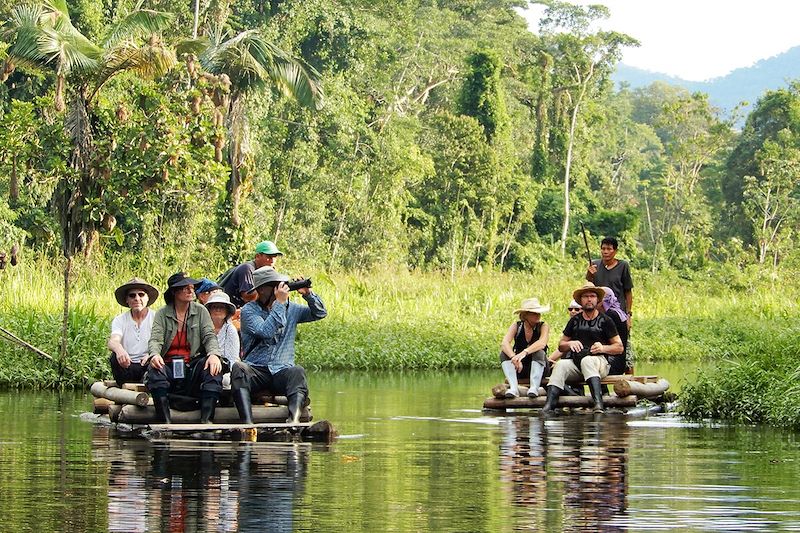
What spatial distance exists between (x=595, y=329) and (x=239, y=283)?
4.10 meters

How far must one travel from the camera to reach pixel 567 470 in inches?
441

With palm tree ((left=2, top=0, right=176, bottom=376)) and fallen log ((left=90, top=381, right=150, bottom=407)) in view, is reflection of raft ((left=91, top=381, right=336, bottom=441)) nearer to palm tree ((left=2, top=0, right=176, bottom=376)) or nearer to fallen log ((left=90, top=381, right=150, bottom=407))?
fallen log ((left=90, top=381, right=150, bottom=407))

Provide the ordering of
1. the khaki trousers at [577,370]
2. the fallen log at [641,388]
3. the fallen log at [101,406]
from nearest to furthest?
the fallen log at [101,406]
the khaki trousers at [577,370]
the fallen log at [641,388]

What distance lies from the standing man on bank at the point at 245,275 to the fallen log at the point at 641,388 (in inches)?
169

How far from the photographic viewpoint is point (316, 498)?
31.3 feet

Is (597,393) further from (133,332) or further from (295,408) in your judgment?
(133,332)

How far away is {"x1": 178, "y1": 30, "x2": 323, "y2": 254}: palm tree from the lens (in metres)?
33.6

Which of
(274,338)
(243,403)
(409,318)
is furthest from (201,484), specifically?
(409,318)

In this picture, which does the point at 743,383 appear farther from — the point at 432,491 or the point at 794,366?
the point at 432,491

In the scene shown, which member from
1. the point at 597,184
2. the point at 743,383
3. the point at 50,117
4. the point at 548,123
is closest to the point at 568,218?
the point at 548,123

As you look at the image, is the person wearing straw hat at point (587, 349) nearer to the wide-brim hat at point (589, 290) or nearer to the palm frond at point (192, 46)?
the wide-brim hat at point (589, 290)

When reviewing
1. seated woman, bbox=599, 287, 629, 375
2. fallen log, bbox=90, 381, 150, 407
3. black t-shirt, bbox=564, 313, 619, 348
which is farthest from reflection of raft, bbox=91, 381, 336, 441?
seated woman, bbox=599, 287, 629, 375

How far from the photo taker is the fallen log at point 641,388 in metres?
16.9

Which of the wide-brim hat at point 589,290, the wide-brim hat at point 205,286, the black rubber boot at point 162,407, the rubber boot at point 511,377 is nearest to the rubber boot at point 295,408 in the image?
the black rubber boot at point 162,407
